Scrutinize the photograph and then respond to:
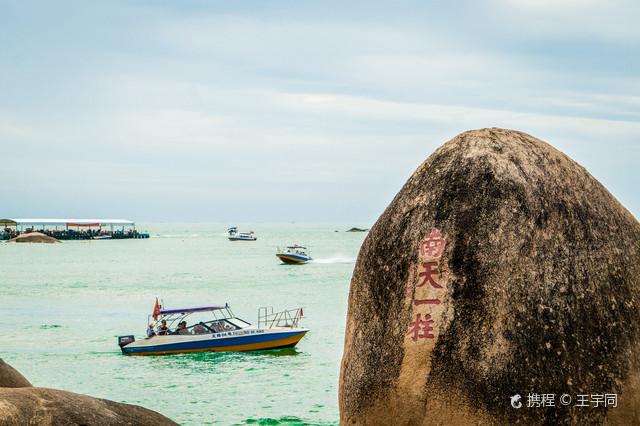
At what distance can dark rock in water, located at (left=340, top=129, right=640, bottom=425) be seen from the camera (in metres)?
6.63

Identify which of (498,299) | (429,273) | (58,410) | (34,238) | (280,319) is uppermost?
(34,238)

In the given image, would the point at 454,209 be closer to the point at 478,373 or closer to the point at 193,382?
the point at 478,373

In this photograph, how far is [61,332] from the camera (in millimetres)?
39125

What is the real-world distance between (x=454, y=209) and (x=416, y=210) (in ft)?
1.30

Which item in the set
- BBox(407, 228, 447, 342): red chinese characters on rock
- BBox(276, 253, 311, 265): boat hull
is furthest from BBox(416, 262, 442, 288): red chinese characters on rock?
BBox(276, 253, 311, 265): boat hull

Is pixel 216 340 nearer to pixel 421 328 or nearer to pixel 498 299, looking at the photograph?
pixel 421 328

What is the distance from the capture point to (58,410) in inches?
331

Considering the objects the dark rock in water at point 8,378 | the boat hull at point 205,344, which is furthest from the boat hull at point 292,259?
the dark rock in water at point 8,378

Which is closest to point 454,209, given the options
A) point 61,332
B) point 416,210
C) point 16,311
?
point 416,210

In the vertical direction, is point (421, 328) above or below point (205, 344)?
above

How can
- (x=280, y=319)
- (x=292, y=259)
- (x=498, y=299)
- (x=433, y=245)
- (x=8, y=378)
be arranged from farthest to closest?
(x=292, y=259)
(x=280, y=319)
(x=8, y=378)
(x=433, y=245)
(x=498, y=299)

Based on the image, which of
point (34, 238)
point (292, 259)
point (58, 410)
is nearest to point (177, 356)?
point (58, 410)

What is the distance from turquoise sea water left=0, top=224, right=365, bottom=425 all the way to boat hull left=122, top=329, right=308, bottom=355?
0.38 metres

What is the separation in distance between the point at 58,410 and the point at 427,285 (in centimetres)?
441
